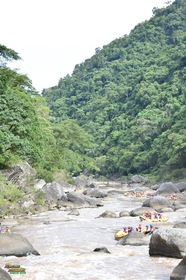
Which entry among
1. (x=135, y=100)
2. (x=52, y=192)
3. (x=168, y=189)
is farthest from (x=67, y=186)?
(x=135, y=100)

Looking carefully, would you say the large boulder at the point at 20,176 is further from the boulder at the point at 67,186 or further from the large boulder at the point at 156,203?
the boulder at the point at 67,186

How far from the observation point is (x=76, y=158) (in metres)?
55.5

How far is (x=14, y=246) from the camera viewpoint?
13.8 m

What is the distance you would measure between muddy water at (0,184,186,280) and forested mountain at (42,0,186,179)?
31.5 metres

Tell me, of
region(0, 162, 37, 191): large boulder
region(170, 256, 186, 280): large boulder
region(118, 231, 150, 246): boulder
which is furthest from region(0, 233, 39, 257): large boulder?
region(0, 162, 37, 191): large boulder

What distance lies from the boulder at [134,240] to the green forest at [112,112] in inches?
419

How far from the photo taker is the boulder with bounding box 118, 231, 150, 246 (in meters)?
15.9

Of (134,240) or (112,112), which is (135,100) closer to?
(112,112)

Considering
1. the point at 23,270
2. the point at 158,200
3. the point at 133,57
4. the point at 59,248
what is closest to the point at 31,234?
the point at 59,248

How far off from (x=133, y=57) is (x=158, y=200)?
116451mm

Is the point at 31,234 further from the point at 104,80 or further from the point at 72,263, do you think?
the point at 104,80

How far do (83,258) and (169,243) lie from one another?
2.92 metres

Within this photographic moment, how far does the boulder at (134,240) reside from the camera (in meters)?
15.9

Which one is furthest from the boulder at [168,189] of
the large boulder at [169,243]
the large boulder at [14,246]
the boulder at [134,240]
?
the large boulder at [14,246]
